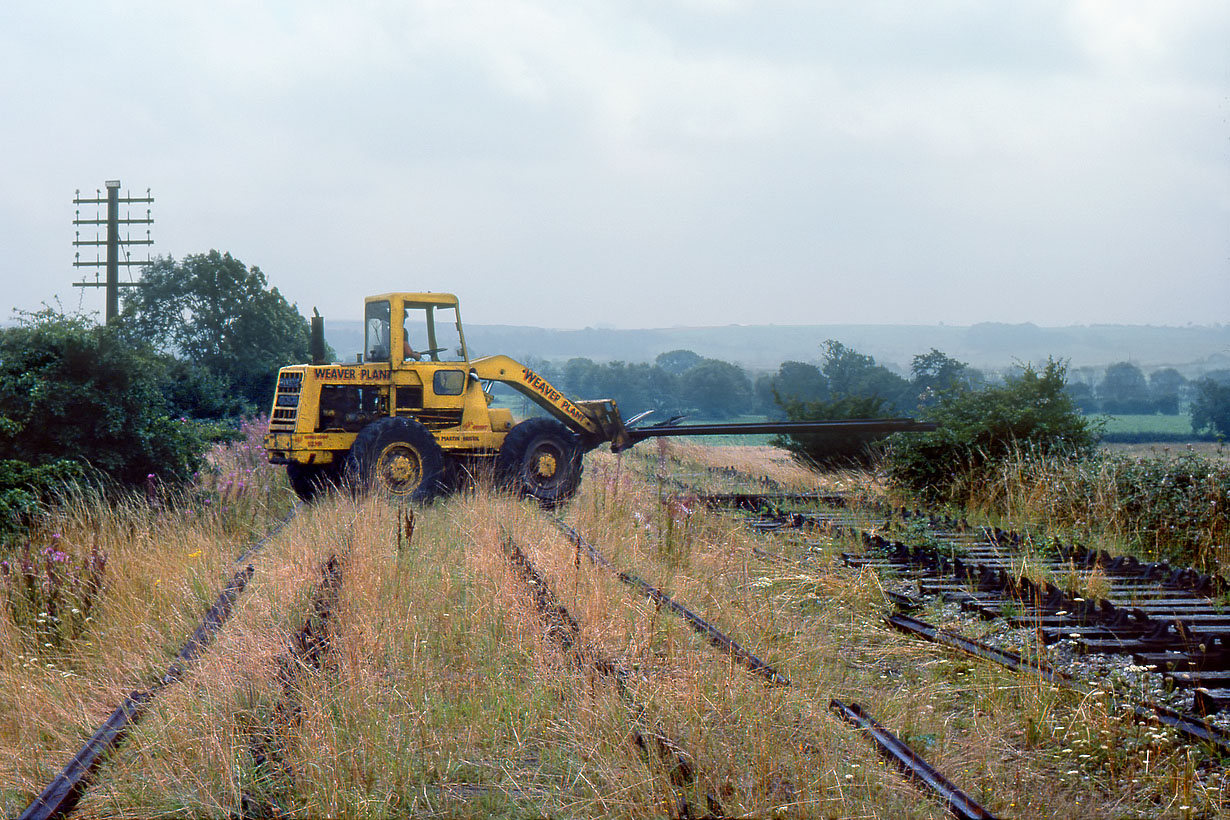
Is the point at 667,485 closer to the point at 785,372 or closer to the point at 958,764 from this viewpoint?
the point at 958,764

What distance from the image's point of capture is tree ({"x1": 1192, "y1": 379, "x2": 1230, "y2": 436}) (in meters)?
15.9

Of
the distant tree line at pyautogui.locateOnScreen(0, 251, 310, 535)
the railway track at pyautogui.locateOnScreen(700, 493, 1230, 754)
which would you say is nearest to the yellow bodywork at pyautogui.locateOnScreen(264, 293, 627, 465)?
the distant tree line at pyautogui.locateOnScreen(0, 251, 310, 535)

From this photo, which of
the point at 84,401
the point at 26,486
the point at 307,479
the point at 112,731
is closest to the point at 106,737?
the point at 112,731

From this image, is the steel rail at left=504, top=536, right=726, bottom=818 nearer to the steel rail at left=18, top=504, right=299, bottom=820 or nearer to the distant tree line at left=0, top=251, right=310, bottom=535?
the steel rail at left=18, top=504, right=299, bottom=820

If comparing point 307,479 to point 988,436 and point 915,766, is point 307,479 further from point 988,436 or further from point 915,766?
point 915,766

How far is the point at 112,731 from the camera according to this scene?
15.2 feet

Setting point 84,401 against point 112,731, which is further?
point 84,401

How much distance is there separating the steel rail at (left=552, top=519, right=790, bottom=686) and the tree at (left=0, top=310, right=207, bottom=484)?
22.2 ft

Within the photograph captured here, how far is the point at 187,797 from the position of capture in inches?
159

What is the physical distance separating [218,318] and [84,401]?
76.0 ft

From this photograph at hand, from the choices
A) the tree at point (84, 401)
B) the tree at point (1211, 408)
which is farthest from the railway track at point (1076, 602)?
the tree at point (84, 401)

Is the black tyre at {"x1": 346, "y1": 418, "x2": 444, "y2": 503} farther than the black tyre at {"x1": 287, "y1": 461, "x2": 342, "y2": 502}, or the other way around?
the black tyre at {"x1": 287, "y1": 461, "x2": 342, "y2": 502}

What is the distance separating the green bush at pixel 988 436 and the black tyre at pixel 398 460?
7.20m

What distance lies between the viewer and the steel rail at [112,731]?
155 inches
